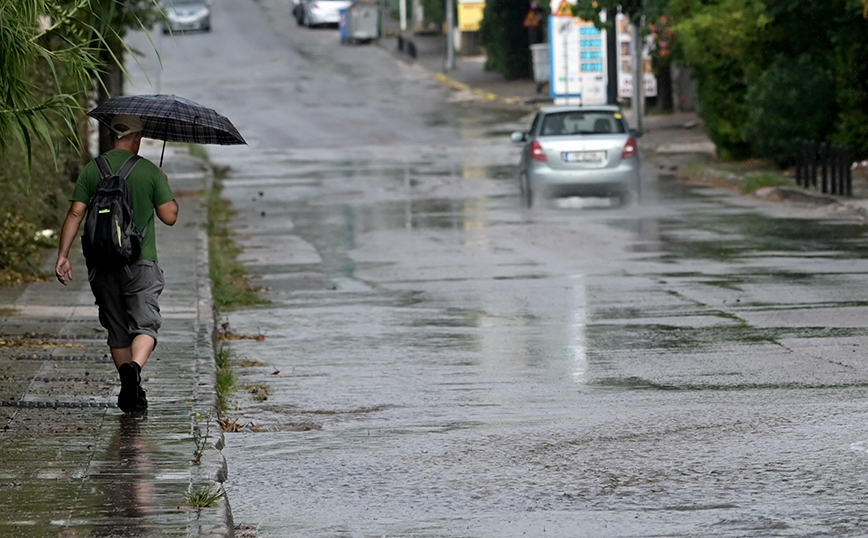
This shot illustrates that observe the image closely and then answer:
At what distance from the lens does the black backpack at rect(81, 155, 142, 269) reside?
844 cm

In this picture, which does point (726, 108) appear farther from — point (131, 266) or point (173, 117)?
point (131, 266)

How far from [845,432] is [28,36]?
4.83 meters

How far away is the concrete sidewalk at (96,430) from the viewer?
6250mm

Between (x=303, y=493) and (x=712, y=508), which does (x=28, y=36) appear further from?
(x=712, y=508)

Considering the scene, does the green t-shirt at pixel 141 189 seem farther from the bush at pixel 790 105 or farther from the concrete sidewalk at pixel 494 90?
the concrete sidewalk at pixel 494 90

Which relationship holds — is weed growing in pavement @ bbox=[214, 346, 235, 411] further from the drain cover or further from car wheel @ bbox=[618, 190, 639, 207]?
car wheel @ bbox=[618, 190, 639, 207]

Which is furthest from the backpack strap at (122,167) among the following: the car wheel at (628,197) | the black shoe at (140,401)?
the car wheel at (628,197)

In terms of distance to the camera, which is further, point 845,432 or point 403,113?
point 403,113

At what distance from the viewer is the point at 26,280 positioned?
15.0m

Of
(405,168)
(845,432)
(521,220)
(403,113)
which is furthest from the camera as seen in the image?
(403,113)

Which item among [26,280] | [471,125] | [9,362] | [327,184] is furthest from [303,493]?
[471,125]

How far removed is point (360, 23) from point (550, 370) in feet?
194

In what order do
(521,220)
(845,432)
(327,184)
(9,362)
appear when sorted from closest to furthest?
1. (845,432)
2. (9,362)
3. (521,220)
4. (327,184)

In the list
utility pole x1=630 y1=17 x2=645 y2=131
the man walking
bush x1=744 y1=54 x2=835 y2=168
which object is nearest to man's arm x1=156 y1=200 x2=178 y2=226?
the man walking
